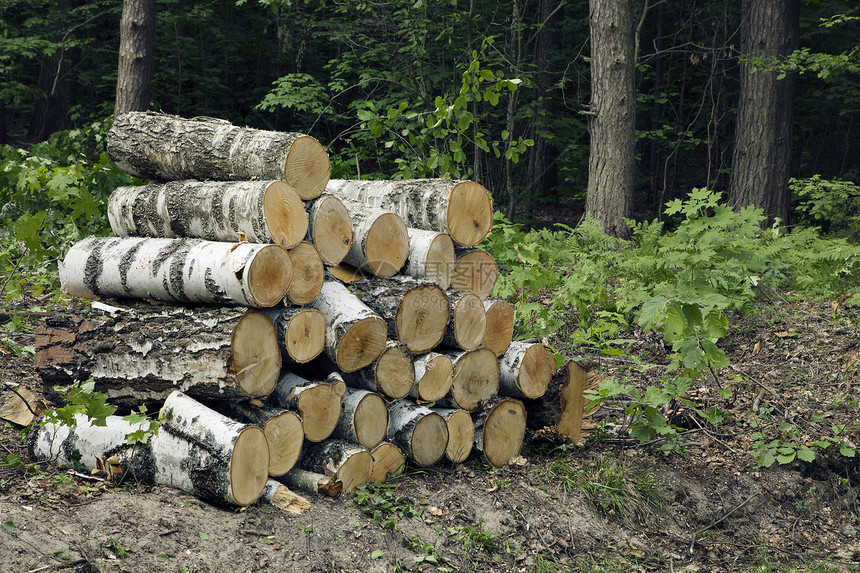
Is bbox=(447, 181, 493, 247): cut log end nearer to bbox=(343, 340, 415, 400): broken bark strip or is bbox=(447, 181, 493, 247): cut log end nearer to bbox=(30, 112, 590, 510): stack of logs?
bbox=(30, 112, 590, 510): stack of logs

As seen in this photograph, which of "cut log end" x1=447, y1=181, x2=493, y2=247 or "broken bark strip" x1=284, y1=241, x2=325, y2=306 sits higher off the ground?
"cut log end" x1=447, y1=181, x2=493, y2=247

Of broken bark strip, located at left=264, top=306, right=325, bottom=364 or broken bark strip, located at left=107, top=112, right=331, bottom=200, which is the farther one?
broken bark strip, located at left=107, top=112, right=331, bottom=200

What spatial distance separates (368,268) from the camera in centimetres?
469

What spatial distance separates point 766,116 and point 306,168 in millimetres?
8631

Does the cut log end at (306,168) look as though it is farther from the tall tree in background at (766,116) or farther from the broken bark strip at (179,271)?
the tall tree in background at (766,116)

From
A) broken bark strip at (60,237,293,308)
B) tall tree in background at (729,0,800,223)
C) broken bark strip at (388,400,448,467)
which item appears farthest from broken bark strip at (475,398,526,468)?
tall tree in background at (729,0,800,223)

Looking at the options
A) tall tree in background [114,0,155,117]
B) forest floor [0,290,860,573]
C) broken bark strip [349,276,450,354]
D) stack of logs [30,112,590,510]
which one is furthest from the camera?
tall tree in background [114,0,155,117]

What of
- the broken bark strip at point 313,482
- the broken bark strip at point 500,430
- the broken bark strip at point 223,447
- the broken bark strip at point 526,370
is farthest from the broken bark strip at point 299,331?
the broken bark strip at point 526,370

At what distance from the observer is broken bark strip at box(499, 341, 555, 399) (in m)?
4.84

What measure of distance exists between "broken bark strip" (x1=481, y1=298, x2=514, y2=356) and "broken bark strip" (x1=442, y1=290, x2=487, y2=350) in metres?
0.19

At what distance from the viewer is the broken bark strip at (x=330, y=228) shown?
4.37m

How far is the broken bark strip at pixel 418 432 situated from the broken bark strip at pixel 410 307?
1.36 ft

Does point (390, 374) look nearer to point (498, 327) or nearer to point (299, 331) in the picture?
point (299, 331)

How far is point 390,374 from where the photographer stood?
14.5 ft
